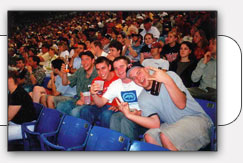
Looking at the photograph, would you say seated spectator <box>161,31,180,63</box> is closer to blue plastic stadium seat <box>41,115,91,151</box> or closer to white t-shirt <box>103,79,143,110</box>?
white t-shirt <box>103,79,143,110</box>

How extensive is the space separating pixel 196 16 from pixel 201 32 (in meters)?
0.16

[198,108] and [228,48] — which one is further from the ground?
[228,48]

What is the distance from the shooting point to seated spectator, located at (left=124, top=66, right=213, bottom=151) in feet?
9.16

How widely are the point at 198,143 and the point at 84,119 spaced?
1.08m

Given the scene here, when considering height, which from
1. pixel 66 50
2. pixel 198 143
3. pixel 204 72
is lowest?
pixel 198 143

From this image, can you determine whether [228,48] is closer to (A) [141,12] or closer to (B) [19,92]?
(A) [141,12]

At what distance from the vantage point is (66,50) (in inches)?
115

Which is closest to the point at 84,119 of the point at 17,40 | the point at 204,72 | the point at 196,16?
the point at 17,40

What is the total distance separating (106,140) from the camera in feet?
9.24

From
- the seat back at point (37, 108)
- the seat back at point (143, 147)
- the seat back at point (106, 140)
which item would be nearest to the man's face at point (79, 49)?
the seat back at point (37, 108)

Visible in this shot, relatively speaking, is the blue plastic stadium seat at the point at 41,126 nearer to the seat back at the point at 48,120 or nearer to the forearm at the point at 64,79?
the seat back at the point at 48,120

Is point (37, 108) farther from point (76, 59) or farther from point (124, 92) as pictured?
point (124, 92)

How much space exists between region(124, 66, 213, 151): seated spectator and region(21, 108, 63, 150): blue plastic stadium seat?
2.07 feet

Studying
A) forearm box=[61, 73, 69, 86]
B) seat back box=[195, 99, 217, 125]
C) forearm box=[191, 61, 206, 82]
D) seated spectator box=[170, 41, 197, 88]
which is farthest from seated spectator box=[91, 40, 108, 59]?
seat back box=[195, 99, 217, 125]
